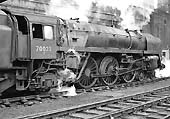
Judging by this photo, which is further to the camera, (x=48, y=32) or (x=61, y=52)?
(x=61, y=52)

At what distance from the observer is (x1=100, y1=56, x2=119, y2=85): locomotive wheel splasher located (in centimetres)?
1127

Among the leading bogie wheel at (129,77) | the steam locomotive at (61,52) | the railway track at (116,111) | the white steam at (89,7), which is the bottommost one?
the railway track at (116,111)

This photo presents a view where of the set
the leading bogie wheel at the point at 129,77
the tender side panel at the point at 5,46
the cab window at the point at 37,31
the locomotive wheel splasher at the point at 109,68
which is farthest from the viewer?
the leading bogie wheel at the point at 129,77

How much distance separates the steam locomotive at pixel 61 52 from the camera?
7.48 m

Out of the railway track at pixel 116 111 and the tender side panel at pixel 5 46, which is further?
the tender side panel at pixel 5 46

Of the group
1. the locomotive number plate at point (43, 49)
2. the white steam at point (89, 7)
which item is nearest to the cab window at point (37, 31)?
the locomotive number plate at point (43, 49)

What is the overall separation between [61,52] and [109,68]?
3.25 m

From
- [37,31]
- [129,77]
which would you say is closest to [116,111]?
[37,31]

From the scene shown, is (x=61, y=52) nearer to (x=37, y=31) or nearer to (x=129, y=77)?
(x=37, y=31)

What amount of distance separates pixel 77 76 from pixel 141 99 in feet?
9.53

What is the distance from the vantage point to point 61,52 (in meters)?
9.03

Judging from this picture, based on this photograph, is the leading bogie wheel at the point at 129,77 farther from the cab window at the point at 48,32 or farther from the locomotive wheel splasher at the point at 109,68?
the cab window at the point at 48,32

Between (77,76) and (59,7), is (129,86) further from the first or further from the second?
(59,7)

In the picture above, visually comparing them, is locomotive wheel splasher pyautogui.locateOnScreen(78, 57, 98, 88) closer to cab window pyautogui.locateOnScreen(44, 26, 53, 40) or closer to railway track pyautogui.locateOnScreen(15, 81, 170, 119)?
cab window pyautogui.locateOnScreen(44, 26, 53, 40)
